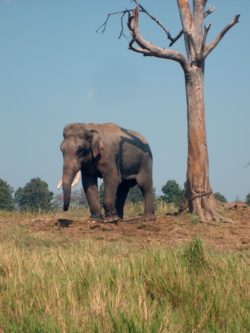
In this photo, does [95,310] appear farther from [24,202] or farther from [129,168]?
[24,202]

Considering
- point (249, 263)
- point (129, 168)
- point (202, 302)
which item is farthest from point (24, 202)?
A: point (202, 302)

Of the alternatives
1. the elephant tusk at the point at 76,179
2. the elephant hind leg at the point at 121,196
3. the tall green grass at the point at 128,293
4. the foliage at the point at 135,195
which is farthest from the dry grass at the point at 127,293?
the foliage at the point at 135,195

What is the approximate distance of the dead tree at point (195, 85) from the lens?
13.8 m

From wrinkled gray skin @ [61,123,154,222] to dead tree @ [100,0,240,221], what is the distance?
50.9 inches

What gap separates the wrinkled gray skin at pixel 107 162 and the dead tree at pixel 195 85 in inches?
50.9

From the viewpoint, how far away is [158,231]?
12.1 meters

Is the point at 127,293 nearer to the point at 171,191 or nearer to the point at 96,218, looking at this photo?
the point at 96,218

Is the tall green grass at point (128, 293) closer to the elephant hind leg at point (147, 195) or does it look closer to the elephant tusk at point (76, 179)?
the elephant tusk at point (76, 179)

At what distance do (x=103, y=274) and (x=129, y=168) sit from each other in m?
8.20

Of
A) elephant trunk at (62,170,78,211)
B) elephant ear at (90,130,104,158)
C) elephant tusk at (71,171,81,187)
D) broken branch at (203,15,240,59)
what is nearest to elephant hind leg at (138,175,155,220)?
elephant ear at (90,130,104,158)

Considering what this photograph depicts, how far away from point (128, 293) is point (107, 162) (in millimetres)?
8050

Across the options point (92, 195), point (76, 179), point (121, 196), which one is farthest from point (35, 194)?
point (76, 179)

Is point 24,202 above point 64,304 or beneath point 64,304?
above

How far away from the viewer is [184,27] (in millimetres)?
14414
